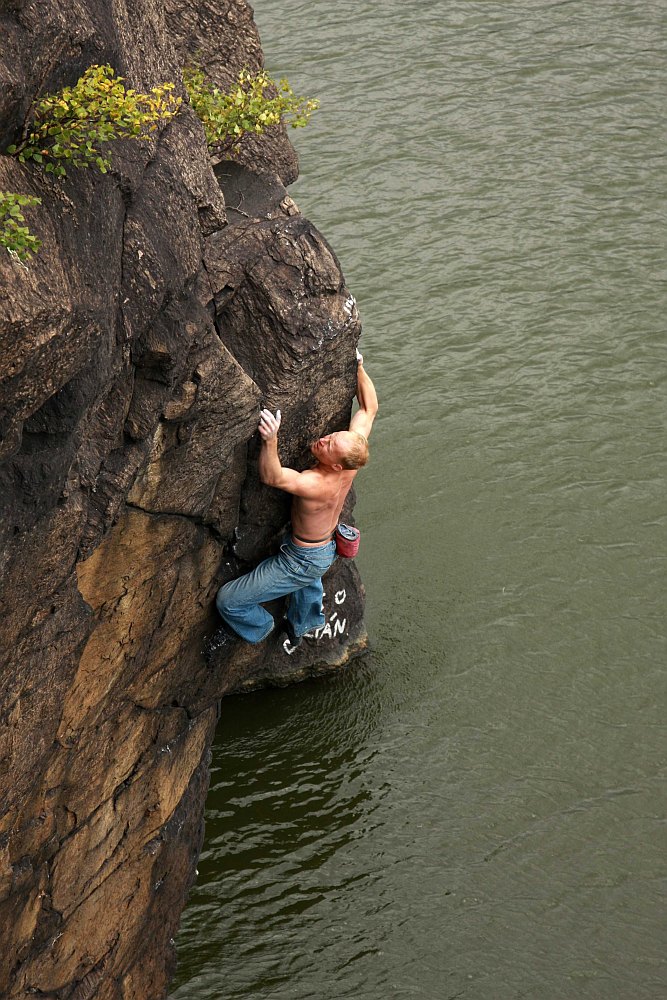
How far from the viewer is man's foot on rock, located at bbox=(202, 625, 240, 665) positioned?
831 cm

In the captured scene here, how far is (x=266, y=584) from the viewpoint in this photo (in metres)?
8.13

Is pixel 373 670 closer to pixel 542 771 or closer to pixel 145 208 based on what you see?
pixel 542 771

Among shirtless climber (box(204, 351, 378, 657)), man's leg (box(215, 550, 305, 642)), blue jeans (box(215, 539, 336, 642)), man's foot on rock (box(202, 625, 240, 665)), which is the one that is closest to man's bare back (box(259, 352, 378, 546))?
shirtless climber (box(204, 351, 378, 657))

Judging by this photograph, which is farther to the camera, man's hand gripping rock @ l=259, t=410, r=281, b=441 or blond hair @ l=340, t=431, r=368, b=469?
blond hair @ l=340, t=431, r=368, b=469

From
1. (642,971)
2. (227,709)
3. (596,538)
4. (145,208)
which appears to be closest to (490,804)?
(642,971)

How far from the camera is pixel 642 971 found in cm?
823

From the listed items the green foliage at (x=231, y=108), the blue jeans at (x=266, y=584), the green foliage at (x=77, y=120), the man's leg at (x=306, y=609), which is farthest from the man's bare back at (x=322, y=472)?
the green foliage at (x=77, y=120)

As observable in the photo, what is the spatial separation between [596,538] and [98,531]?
6877mm

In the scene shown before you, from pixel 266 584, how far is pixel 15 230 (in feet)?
13.5

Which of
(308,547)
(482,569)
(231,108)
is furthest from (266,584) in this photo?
(482,569)

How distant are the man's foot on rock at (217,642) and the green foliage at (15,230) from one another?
13.7ft

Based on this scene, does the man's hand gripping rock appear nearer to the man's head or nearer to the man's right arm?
the man's head

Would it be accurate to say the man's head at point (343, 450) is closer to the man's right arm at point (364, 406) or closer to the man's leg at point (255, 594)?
the man's right arm at point (364, 406)

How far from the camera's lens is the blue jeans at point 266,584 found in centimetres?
808
